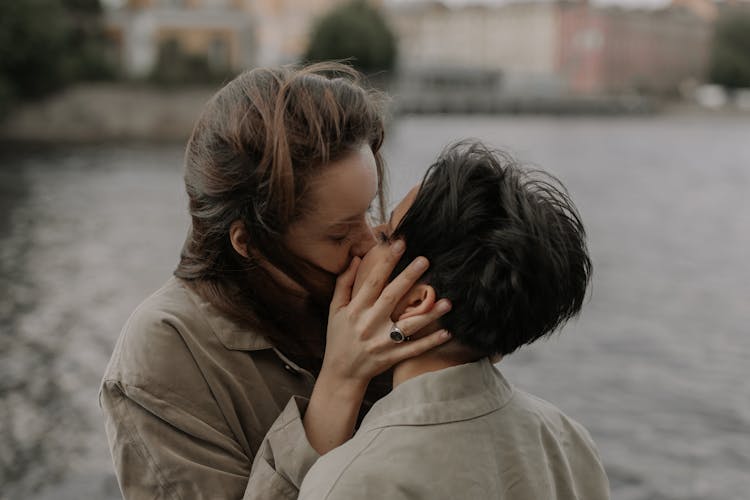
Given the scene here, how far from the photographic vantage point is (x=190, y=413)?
173 centimetres

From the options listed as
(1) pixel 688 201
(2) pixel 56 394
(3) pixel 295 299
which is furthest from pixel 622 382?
(1) pixel 688 201

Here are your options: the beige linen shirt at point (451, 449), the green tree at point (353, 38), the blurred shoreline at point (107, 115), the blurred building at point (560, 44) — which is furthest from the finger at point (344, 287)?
the blurred building at point (560, 44)

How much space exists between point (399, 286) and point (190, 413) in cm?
43

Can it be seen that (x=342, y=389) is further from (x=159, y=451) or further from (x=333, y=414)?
A: (x=159, y=451)

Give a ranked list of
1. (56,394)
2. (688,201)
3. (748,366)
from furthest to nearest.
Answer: (688,201), (748,366), (56,394)

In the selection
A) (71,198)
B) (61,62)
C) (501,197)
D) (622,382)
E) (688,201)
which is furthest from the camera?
(61,62)

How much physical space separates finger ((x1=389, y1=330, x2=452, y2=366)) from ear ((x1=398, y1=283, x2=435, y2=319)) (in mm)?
41

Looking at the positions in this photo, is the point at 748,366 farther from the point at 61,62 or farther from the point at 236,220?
the point at 61,62

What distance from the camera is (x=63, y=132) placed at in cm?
3303

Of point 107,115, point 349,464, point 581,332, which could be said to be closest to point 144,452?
point 349,464

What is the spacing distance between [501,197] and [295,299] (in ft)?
1.62

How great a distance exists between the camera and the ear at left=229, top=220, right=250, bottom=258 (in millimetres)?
1799

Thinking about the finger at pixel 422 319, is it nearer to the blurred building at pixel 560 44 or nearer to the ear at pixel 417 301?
the ear at pixel 417 301

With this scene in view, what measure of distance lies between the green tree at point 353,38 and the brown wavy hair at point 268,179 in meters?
43.5
